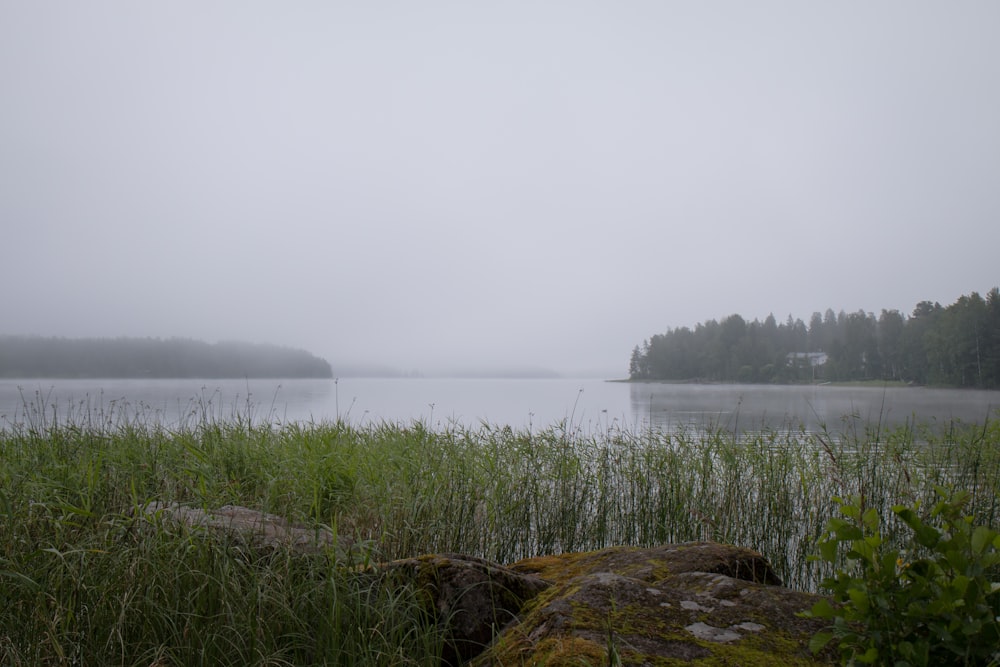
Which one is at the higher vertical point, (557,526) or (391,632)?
(391,632)

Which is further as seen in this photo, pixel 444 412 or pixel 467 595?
pixel 444 412

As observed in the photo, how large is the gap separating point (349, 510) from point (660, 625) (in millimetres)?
3745

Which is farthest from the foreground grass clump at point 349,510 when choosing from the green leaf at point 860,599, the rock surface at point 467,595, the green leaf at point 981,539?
the green leaf at point 860,599

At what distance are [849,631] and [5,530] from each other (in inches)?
158

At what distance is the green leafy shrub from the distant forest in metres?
10.9

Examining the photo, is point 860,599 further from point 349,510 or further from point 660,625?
point 349,510

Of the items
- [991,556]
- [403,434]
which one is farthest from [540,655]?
[403,434]

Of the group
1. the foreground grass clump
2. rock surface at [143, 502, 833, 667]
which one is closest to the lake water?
the foreground grass clump

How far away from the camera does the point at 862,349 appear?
1716 centimetres

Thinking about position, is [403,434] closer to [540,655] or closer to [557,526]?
[557,526]

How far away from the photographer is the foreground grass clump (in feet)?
8.32

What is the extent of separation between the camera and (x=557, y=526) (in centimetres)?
525

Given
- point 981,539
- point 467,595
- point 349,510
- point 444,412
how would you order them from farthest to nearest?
point 444,412 → point 349,510 → point 467,595 → point 981,539

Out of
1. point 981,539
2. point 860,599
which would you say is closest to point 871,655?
point 860,599
